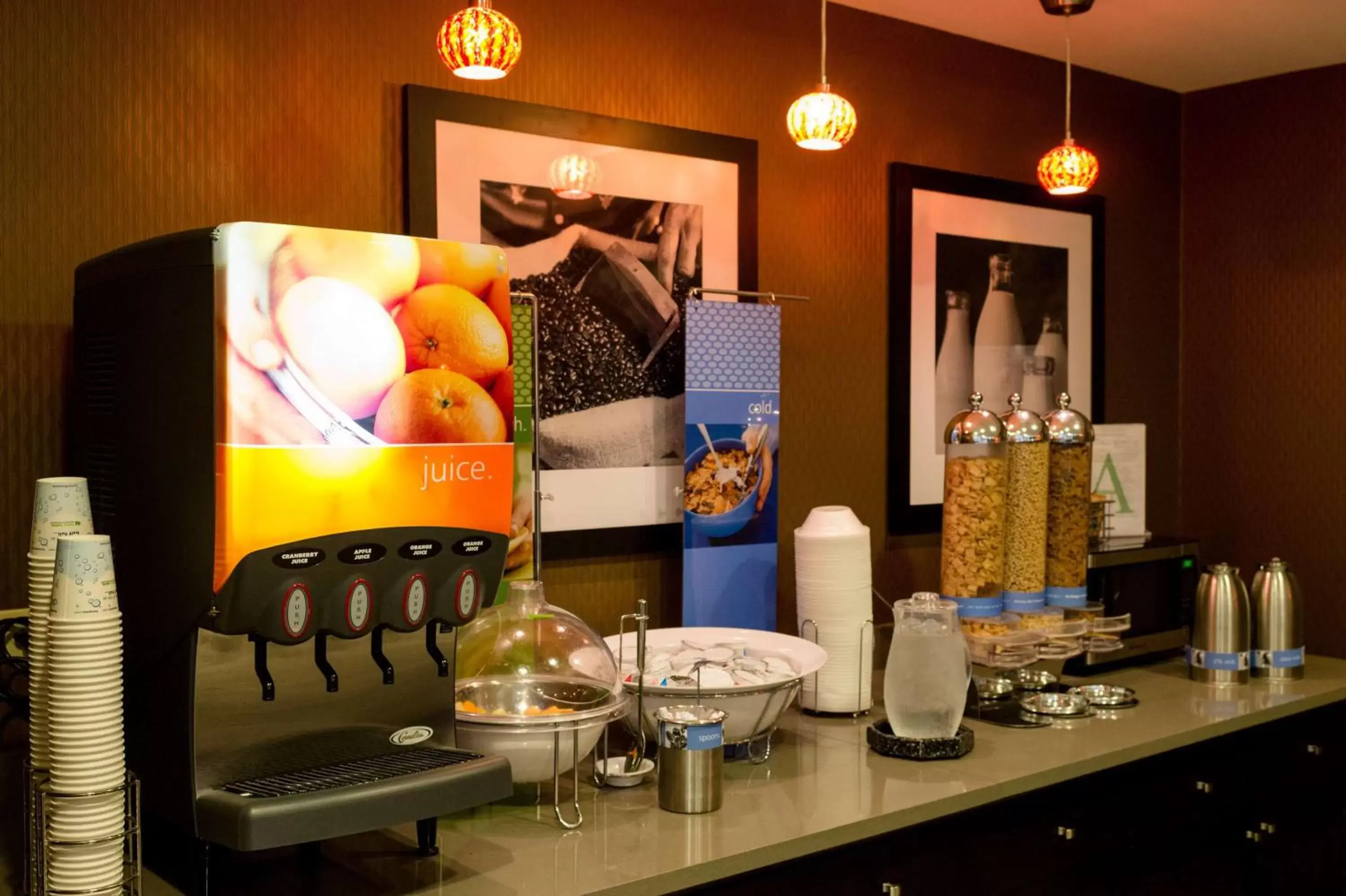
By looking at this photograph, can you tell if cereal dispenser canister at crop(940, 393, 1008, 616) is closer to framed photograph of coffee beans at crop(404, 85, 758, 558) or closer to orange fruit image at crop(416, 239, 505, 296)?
framed photograph of coffee beans at crop(404, 85, 758, 558)

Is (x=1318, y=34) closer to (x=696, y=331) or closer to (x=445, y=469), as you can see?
(x=696, y=331)

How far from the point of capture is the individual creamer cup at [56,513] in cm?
149

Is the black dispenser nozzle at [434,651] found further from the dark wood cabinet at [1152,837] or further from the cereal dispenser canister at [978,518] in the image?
the cereal dispenser canister at [978,518]

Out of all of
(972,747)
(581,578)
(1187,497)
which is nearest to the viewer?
(972,747)

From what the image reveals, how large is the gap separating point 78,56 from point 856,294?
69.1 inches

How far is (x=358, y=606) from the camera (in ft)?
4.85

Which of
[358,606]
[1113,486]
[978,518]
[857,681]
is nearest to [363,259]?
[358,606]

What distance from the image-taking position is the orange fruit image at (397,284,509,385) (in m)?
1.54

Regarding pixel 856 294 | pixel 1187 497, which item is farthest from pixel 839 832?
pixel 1187 497

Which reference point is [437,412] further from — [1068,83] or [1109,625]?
[1068,83]

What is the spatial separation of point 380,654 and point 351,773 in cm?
15

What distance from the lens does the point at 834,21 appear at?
296 cm

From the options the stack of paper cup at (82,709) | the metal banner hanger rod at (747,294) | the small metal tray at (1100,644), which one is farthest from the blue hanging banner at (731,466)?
the stack of paper cup at (82,709)

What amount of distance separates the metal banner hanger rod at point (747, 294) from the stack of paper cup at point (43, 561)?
1415 mm
